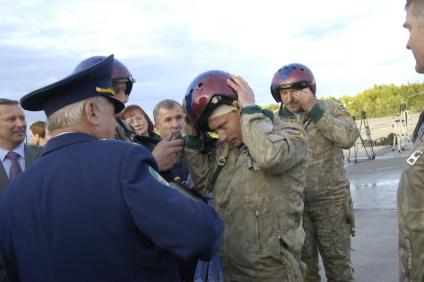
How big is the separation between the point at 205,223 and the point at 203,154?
1241 millimetres

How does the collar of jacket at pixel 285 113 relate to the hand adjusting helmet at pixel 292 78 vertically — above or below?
below

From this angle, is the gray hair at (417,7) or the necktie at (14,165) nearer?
the gray hair at (417,7)

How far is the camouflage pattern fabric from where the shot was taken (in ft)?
13.6

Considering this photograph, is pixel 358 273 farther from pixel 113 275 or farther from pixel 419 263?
pixel 113 275

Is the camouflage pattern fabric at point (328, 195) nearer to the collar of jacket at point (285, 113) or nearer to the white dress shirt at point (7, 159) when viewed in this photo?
the collar of jacket at point (285, 113)

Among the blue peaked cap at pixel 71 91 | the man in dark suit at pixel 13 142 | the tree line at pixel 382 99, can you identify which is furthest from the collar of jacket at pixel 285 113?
the tree line at pixel 382 99

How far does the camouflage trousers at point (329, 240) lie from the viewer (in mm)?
4137

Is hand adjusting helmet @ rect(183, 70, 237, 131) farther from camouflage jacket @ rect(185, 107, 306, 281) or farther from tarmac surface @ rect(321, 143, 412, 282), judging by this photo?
tarmac surface @ rect(321, 143, 412, 282)

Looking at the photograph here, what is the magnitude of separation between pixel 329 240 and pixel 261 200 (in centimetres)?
204

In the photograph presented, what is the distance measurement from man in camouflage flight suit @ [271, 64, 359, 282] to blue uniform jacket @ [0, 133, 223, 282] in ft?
9.26

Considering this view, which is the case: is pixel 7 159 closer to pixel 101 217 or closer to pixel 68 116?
pixel 68 116

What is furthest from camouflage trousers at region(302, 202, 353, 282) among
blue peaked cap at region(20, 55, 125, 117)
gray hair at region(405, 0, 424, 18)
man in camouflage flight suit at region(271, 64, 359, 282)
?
blue peaked cap at region(20, 55, 125, 117)

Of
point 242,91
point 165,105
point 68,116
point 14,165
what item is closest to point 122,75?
point 242,91

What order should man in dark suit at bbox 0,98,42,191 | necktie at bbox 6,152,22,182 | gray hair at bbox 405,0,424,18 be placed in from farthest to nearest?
1. man in dark suit at bbox 0,98,42,191
2. necktie at bbox 6,152,22,182
3. gray hair at bbox 405,0,424,18
